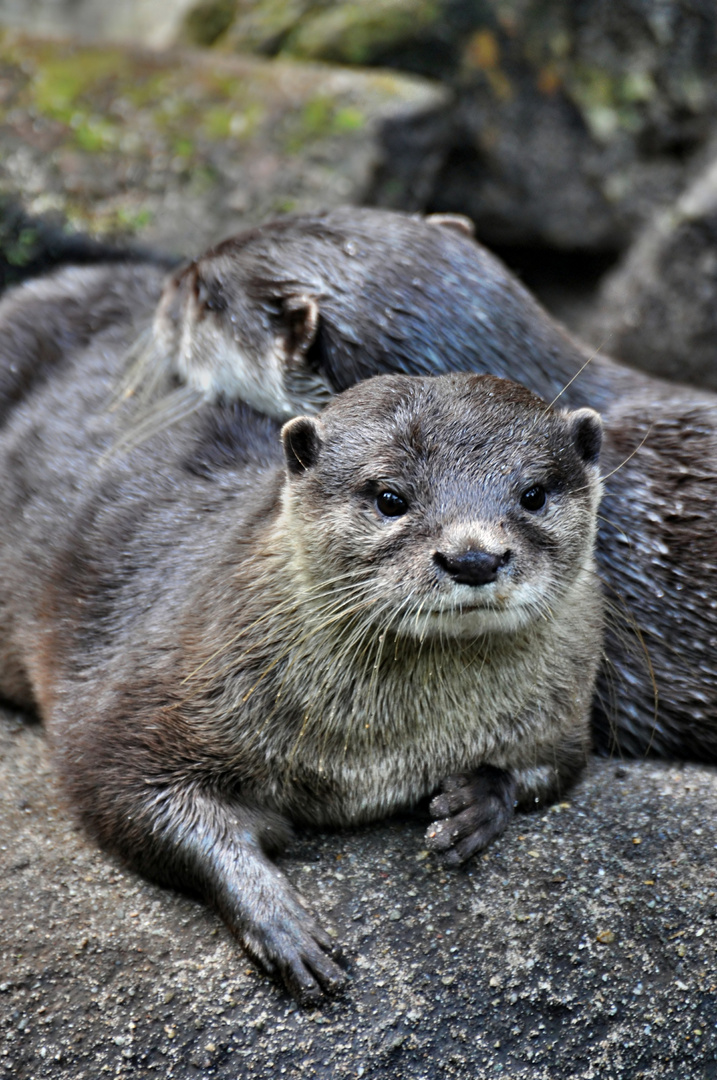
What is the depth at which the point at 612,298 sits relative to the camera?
604 cm

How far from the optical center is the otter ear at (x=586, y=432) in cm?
261

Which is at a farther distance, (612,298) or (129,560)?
(612,298)

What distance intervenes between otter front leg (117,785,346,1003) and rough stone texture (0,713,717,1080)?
59 mm

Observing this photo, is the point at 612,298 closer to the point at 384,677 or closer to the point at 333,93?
the point at 333,93

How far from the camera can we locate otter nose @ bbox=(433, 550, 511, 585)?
215 cm

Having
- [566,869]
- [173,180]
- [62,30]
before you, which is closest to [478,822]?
[566,869]

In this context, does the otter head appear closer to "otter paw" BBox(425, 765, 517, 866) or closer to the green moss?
"otter paw" BBox(425, 765, 517, 866)

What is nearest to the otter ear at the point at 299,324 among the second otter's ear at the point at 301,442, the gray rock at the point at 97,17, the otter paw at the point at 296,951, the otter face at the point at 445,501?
the otter face at the point at 445,501

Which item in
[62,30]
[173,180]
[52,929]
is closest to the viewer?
[52,929]

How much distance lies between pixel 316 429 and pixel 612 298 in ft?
12.7

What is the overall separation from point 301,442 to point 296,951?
3.50ft

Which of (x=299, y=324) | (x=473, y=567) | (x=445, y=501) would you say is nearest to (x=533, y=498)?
(x=445, y=501)

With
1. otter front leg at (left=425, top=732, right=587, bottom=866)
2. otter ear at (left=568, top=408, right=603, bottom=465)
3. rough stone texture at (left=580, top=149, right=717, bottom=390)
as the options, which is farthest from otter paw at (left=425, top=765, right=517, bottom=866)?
rough stone texture at (left=580, top=149, right=717, bottom=390)

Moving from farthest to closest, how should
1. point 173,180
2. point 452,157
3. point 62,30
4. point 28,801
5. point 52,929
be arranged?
point 62,30 → point 452,157 → point 173,180 → point 28,801 → point 52,929
